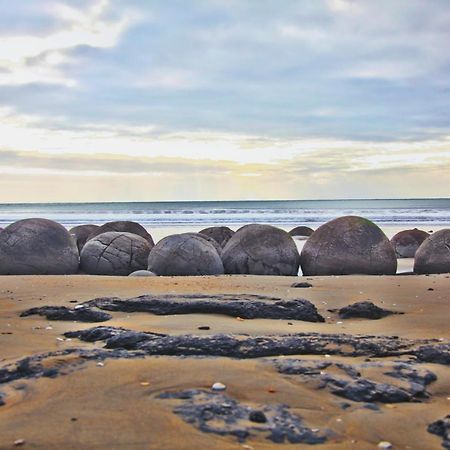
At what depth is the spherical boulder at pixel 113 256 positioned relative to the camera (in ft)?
36.2

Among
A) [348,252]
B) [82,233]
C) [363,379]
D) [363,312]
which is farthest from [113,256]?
[363,379]

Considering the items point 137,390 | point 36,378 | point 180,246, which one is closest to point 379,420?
point 137,390

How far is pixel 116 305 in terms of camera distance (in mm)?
5926

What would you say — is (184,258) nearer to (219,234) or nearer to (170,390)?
(219,234)

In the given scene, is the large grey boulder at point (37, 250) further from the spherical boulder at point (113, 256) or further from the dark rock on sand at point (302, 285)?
the dark rock on sand at point (302, 285)

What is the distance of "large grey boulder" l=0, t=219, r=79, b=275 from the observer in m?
10.5

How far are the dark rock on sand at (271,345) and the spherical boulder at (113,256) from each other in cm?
649

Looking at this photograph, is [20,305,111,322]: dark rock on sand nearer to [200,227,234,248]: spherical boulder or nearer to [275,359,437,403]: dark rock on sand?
[275,359,437,403]: dark rock on sand

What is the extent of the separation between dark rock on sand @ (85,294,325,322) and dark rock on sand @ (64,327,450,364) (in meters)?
1.00

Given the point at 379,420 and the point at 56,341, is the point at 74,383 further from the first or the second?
the point at 379,420

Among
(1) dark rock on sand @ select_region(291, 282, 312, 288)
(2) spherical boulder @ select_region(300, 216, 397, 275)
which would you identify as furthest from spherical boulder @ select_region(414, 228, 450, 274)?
(1) dark rock on sand @ select_region(291, 282, 312, 288)

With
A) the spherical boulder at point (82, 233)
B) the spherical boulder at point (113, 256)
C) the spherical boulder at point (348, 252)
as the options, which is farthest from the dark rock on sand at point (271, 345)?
the spherical boulder at point (82, 233)

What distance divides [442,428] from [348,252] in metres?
7.47

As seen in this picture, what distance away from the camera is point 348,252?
10.5 m
